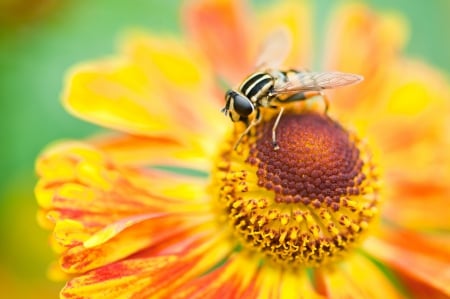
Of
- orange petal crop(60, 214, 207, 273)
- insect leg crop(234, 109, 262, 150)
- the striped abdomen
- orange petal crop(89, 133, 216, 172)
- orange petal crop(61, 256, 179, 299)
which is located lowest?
orange petal crop(61, 256, 179, 299)

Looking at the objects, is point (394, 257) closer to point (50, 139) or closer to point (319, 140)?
point (319, 140)

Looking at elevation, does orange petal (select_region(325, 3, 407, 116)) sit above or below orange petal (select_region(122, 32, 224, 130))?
above

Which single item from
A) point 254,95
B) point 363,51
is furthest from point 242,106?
point 363,51

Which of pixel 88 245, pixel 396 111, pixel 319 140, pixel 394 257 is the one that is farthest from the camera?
pixel 396 111

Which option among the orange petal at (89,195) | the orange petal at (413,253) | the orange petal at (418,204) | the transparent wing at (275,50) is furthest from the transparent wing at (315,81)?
the orange petal at (418,204)

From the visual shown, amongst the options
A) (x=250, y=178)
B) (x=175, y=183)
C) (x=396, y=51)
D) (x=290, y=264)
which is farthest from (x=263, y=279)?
(x=396, y=51)

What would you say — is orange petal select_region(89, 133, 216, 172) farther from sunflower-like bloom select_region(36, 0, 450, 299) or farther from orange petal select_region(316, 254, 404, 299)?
orange petal select_region(316, 254, 404, 299)

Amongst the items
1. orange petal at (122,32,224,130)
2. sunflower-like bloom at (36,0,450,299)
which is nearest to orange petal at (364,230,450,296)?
sunflower-like bloom at (36,0,450,299)
